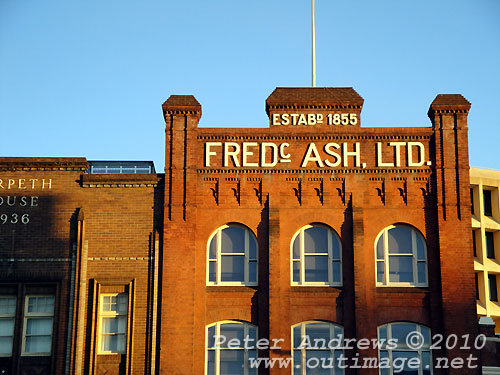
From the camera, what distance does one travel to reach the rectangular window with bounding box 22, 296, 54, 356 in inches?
1056

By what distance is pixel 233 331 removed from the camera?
27.0 metres

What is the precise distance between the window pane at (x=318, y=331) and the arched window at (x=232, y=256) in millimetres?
2609

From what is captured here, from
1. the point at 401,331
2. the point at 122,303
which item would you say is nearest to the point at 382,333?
the point at 401,331

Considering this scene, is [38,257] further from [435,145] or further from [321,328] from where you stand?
[435,145]

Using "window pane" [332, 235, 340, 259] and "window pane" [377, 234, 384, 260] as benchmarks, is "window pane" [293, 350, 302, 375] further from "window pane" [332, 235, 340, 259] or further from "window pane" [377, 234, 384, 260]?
"window pane" [377, 234, 384, 260]

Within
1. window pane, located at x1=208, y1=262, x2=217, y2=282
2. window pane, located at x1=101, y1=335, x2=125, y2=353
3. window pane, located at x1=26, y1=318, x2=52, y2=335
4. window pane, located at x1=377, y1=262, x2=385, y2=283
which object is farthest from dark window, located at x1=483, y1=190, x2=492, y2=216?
window pane, located at x1=26, y1=318, x2=52, y2=335

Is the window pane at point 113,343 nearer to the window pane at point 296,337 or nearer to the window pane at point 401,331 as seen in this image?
the window pane at point 296,337

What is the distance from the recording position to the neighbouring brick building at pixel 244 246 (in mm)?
26656

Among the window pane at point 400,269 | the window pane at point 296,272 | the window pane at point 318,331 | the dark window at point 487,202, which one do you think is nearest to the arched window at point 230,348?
the window pane at point 318,331

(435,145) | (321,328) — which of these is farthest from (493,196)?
(321,328)

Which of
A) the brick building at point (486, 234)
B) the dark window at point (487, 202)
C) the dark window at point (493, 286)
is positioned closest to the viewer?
the brick building at point (486, 234)

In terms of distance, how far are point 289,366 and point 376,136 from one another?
936 cm

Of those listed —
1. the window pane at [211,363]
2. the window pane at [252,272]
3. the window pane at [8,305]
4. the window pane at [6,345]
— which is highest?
the window pane at [252,272]

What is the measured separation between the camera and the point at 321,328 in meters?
27.0
